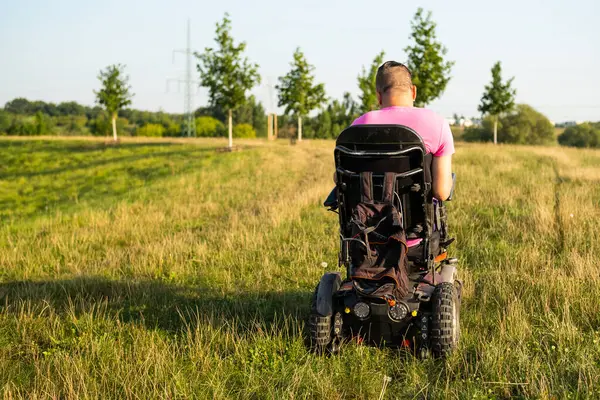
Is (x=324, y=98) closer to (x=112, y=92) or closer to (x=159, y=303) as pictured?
(x=112, y=92)

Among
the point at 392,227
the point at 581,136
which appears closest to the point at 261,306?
the point at 392,227

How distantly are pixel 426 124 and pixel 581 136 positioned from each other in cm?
9317

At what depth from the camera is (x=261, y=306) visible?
527 centimetres

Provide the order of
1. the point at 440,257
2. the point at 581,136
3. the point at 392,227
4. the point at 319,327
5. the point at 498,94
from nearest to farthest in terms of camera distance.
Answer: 1. the point at 392,227
2. the point at 319,327
3. the point at 440,257
4. the point at 498,94
5. the point at 581,136

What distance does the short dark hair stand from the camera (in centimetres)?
370

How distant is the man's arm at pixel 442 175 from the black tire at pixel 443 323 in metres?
0.65

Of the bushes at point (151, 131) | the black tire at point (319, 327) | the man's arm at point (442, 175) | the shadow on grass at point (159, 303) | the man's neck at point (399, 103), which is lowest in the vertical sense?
the shadow on grass at point (159, 303)

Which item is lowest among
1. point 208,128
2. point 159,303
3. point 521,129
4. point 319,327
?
point 159,303

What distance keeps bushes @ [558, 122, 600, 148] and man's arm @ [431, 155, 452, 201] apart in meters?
88.8

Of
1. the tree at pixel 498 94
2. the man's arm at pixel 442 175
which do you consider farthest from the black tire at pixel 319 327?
the tree at pixel 498 94

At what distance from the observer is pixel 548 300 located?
15.5 ft

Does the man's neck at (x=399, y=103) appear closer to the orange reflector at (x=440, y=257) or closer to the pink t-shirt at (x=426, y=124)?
the pink t-shirt at (x=426, y=124)

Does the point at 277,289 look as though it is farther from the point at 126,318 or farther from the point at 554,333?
the point at 554,333

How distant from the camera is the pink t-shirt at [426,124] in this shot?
3.60 m
